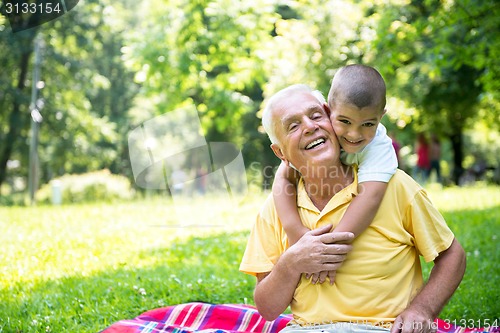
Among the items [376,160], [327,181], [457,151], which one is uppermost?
[376,160]

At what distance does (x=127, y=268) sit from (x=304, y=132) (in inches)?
133

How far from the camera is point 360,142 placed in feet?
8.30

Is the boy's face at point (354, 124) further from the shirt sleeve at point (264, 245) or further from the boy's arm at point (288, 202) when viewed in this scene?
the shirt sleeve at point (264, 245)

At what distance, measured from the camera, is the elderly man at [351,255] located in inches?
101

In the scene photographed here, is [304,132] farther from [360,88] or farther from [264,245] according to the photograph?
[264,245]

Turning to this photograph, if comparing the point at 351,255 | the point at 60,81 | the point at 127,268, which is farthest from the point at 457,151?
the point at 351,255

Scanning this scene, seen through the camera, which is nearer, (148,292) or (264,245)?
(264,245)

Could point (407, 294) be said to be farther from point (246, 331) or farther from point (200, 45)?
point (200, 45)

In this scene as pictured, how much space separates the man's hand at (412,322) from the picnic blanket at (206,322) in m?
0.95

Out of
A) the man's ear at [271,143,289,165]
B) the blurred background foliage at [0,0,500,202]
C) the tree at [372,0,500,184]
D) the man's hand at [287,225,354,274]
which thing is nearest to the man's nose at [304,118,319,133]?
the man's ear at [271,143,289,165]

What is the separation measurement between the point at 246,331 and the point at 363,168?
1.52 meters

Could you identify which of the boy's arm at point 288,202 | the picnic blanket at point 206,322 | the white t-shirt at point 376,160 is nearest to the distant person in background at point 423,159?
the picnic blanket at point 206,322

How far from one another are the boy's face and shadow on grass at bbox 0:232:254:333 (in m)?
2.24

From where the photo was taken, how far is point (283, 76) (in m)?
16.8
